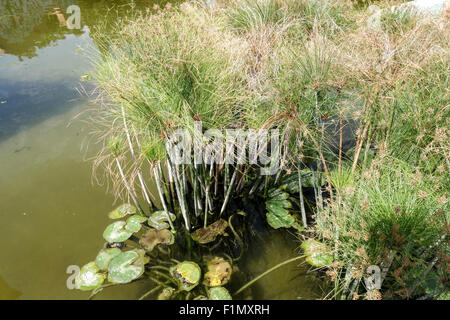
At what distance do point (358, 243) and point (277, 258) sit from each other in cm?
87

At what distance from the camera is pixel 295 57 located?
251cm

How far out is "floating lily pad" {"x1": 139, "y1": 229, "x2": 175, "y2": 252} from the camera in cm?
→ 256

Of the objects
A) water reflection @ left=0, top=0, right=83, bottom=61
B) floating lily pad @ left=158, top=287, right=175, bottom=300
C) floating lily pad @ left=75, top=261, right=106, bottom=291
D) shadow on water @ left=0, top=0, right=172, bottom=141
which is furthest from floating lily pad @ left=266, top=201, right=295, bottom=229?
water reflection @ left=0, top=0, right=83, bottom=61

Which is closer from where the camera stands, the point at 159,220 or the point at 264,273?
the point at 264,273

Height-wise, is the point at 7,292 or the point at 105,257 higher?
the point at 105,257

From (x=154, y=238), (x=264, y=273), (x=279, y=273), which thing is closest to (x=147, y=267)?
(x=154, y=238)

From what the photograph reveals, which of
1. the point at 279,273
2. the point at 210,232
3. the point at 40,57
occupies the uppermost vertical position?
the point at 40,57

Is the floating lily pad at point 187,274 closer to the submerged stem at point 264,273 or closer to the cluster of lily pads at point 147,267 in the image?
the cluster of lily pads at point 147,267

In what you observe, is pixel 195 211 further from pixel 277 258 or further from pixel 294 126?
pixel 294 126

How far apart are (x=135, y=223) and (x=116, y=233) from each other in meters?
0.18

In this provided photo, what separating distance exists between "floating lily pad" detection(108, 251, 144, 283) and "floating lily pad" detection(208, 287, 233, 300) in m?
0.58

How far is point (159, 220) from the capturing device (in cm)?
275

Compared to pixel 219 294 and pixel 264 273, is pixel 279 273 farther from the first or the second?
pixel 219 294

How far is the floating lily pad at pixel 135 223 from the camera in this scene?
263cm
